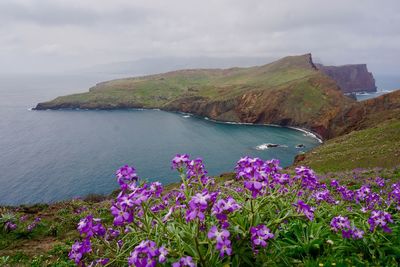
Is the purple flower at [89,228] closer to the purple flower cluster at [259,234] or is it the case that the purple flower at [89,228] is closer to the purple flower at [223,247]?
the purple flower at [223,247]

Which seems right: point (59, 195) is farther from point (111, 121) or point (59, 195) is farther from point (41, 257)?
point (111, 121)

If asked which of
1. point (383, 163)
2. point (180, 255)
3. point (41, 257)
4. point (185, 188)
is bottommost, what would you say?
point (383, 163)

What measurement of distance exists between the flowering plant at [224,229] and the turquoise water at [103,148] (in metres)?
57.2

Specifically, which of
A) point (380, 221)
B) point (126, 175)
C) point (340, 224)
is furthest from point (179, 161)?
point (380, 221)

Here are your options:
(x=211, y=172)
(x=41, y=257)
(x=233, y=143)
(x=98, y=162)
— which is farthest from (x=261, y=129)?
(x=41, y=257)

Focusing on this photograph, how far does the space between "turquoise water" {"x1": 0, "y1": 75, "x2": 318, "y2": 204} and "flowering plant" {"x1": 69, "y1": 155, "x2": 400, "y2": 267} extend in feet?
188

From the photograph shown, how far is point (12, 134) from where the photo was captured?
117125 millimetres

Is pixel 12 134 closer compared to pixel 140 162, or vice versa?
pixel 140 162

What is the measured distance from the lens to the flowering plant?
4855 millimetres

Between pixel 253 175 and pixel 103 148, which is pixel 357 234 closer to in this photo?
pixel 253 175

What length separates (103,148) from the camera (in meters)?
98.6

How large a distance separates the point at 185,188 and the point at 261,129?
126920 millimetres

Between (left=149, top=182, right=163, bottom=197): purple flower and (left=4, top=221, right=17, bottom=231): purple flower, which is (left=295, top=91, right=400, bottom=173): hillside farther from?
(left=149, top=182, right=163, bottom=197): purple flower

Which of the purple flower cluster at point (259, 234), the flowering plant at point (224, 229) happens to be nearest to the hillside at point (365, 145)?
the flowering plant at point (224, 229)
